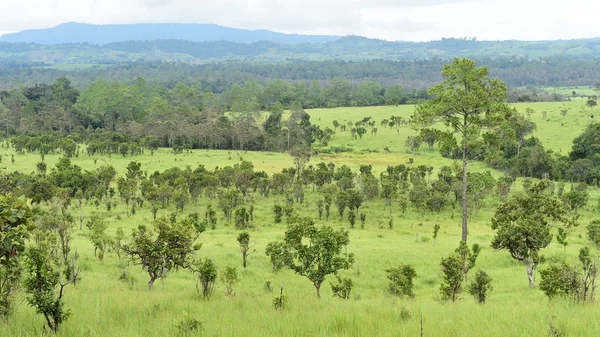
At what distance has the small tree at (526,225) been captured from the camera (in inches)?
820

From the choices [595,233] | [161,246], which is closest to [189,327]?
[161,246]

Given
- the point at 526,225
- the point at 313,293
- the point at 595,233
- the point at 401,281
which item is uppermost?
the point at 526,225

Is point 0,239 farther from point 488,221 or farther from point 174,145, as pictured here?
point 174,145

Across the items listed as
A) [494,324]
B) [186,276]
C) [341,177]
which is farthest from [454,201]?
[494,324]

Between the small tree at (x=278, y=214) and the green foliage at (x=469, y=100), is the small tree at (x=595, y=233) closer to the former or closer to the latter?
the green foliage at (x=469, y=100)

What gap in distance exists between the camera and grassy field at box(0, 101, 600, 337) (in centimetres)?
708

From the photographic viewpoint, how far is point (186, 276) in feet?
84.2

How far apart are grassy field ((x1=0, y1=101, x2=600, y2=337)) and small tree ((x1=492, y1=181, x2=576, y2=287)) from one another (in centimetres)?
193

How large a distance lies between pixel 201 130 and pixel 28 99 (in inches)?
2489

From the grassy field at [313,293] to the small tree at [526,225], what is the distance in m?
1.93

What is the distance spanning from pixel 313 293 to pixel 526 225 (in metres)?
10.4

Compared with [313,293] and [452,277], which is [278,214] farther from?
[452,277]

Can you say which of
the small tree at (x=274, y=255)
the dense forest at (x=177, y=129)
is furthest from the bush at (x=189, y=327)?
the dense forest at (x=177, y=129)

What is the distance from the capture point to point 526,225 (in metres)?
20.8
